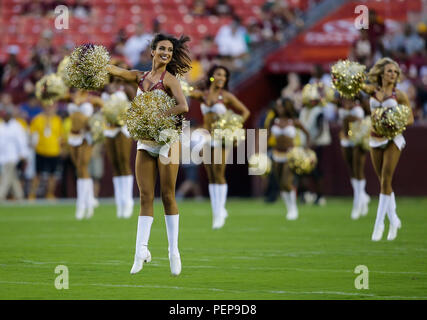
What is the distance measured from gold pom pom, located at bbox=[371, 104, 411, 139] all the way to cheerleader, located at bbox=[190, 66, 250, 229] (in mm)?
2815

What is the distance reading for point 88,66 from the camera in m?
8.42

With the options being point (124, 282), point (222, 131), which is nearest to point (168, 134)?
point (124, 282)

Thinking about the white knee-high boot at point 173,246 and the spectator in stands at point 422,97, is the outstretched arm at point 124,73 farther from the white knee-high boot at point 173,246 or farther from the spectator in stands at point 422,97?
the spectator in stands at point 422,97

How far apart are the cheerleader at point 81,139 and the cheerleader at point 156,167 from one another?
690cm

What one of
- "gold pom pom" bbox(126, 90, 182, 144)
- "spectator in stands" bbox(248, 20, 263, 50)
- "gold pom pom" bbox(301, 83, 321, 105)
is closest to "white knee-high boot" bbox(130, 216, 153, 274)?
"gold pom pom" bbox(126, 90, 182, 144)

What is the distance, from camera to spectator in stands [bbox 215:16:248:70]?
75.3 feet

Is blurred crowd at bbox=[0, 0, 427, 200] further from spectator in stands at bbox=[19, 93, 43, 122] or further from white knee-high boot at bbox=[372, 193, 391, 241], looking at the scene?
white knee-high boot at bbox=[372, 193, 391, 241]

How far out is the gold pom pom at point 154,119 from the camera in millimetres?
8062

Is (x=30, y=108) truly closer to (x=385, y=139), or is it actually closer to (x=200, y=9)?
(x=200, y=9)

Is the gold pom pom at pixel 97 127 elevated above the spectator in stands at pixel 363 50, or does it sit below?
below

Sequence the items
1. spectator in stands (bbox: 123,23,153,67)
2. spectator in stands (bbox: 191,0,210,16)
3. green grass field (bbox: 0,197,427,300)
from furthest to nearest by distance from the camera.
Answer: spectator in stands (bbox: 191,0,210,16)
spectator in stands (bbox: 123,23,153,67)
green grass field (bbox: 0,197,427,300)

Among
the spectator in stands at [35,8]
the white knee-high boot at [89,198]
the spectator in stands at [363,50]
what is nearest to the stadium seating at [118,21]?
the spectator in stands at [35,8]

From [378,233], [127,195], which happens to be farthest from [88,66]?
[127,195]
